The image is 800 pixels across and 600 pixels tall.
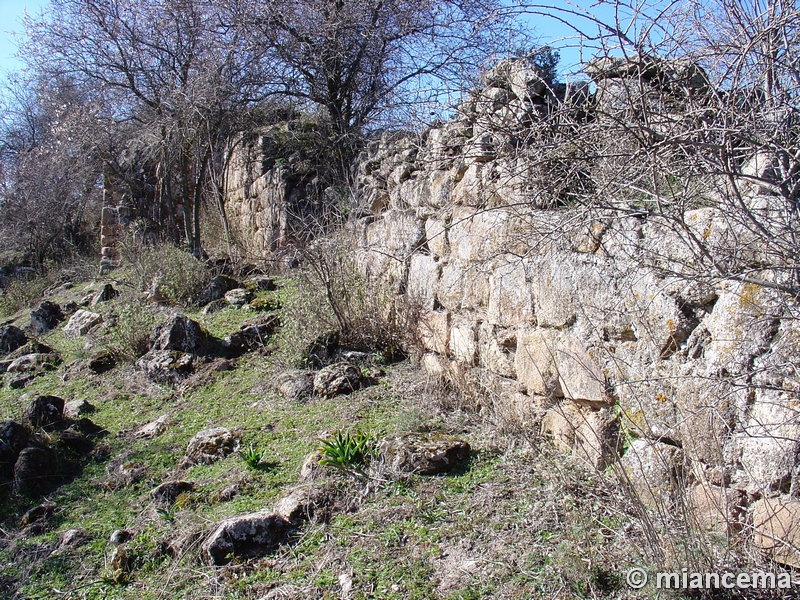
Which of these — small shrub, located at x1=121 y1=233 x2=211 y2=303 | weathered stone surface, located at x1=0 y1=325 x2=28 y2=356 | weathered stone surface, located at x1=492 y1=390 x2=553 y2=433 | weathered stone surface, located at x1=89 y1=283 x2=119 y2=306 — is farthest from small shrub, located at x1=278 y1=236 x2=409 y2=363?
weathered stone surface, located at x1=89 y1=283 x2=119 y2=306

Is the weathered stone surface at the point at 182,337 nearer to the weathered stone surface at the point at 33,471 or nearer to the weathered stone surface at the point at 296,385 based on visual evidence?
the weathered stone surface at the point at 296,385

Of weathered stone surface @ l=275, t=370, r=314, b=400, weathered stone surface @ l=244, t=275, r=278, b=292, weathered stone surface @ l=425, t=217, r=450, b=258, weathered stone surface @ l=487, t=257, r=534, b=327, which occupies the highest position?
weathered stone surface @ l=425, t=217, r=450, b=258

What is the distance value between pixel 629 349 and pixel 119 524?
9.67 feet

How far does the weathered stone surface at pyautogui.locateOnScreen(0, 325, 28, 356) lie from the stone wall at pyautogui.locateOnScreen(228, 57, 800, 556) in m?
5.07

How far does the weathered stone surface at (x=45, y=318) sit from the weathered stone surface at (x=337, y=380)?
540cm

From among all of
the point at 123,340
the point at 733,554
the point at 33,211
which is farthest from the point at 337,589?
the point at 33,211

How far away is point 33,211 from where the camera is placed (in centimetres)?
1243

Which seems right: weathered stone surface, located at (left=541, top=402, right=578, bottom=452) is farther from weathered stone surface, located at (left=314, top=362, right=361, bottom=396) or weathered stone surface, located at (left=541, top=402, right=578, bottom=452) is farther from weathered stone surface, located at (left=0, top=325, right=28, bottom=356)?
weathered stone surface, located at (left=0, top=325, right=28, bottom=356)

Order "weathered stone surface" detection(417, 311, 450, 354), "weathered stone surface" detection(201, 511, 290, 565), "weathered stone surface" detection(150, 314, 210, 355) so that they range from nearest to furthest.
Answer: "weathered stone surface" detection(201, 511, 290, 565), "weathered stone surface" detection(417, 311, 450, 354), "weathered stone surface" detection(150, 314, 210, 355)

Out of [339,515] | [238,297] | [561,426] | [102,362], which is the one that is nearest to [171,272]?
[238,297]

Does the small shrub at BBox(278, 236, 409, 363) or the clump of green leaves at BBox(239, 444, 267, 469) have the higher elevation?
the small shrub at BBox(278, 236, 409, 363)

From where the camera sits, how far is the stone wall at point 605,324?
7.80ft

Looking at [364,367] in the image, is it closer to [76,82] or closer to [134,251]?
[134,251]

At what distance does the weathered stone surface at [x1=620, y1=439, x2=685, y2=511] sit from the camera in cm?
253
